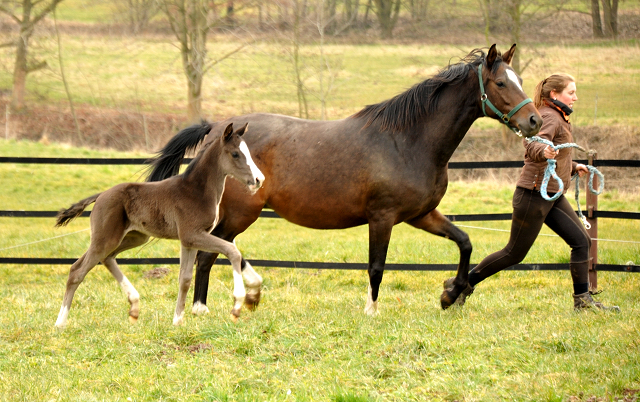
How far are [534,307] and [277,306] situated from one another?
2.56 meters

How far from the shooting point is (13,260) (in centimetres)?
882

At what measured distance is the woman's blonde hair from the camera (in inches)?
225

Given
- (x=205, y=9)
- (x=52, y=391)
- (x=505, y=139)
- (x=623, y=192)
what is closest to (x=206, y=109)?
(x=205, y=9)

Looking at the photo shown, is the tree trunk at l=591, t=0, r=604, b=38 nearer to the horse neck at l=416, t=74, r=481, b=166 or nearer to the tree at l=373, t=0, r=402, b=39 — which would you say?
the tree at l=373, t=0, r=402, b=39

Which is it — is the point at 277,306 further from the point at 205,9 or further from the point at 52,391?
the point at 205,9

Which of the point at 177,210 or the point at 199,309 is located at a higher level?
the point at 177,210

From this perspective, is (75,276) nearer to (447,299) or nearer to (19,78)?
(447,299)

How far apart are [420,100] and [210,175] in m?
2.08

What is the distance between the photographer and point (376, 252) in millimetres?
6105

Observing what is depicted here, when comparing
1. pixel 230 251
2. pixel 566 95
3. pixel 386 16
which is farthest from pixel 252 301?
pixel 386 16

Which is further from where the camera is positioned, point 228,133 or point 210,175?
point 210,175

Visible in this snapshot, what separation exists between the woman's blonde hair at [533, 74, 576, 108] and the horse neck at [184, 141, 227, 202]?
287 centimetres

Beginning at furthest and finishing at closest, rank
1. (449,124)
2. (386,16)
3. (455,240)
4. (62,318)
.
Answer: (386,16) → (455,240) → (449,124) → (62,318)

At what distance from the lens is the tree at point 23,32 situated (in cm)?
2106
